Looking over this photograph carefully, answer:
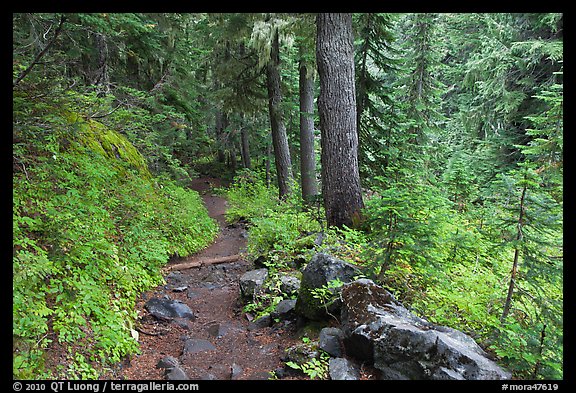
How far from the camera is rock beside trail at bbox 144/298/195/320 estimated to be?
570 centimetres

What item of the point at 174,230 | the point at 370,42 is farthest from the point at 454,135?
the point at 174,230

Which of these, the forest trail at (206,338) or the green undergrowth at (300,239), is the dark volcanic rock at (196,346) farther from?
the green undergrowth at (300,239)

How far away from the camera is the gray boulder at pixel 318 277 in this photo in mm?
4547

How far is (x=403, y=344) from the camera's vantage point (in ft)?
10.3

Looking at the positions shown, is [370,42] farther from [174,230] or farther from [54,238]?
[54,238]

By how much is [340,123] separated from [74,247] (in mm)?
5337

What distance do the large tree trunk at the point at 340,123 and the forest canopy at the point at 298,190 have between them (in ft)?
0.17

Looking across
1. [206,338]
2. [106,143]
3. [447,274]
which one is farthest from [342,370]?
[106,143]

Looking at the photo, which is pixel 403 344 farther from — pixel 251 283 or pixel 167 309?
pixel 167 309

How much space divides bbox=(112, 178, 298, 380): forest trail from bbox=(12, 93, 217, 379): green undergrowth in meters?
0.29

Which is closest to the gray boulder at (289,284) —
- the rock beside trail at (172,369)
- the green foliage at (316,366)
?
the green foliage at (316,366)

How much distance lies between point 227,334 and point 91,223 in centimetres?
320
